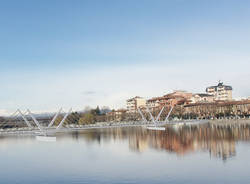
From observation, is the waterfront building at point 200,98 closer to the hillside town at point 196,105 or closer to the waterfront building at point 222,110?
the hillside town at point 196,105


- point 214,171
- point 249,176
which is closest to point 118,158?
point 214,171

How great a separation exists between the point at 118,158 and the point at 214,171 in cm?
851

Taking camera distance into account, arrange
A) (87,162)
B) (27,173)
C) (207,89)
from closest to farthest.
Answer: (27,173) → (87,162) → (207,89)

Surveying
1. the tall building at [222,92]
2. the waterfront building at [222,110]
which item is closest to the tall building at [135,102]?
the tall building at [222,92]

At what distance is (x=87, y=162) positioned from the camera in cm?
2247

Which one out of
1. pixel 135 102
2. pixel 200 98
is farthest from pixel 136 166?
pixel 135 102

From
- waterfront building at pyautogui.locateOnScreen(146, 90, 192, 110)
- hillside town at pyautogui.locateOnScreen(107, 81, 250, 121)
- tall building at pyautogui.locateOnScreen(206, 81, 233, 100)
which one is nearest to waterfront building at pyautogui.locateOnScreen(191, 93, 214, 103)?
hillside town at pyautogui.locateOnScreen(107, 81, 250, 121)

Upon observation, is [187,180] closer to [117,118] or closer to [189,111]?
[189,111]

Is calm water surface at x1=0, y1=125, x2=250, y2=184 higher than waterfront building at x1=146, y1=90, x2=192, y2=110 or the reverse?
the reverse

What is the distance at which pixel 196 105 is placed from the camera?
274 feet

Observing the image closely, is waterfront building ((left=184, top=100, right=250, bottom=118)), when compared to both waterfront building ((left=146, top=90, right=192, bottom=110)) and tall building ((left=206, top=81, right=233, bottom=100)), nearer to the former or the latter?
waterfront building ((left=146, top=90, right=192, bottom=110))

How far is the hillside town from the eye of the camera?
75062 millimetres

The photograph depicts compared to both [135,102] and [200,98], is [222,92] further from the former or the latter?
[135,102]

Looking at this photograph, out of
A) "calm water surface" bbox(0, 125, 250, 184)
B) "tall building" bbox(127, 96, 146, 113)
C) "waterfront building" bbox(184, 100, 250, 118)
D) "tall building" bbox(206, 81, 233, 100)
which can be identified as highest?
"tall building" bbox(206, 81, 233, 100)
